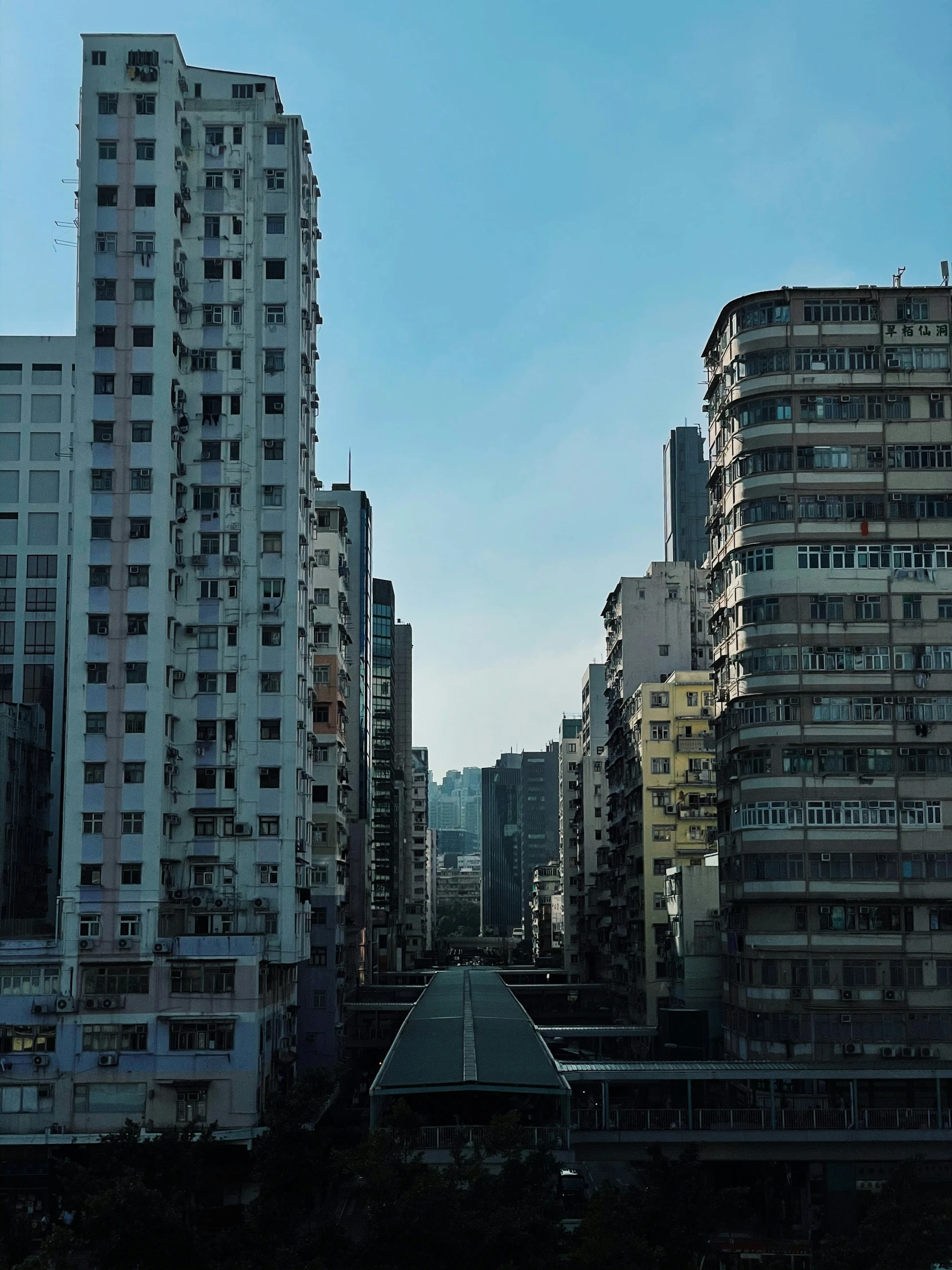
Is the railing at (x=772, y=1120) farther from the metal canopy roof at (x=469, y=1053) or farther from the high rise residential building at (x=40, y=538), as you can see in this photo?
the high rise residential building at (x=40, y=538)

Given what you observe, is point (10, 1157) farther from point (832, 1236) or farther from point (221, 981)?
point (832, 1236)

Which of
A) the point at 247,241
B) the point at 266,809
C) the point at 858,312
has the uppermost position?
the point at 247,241

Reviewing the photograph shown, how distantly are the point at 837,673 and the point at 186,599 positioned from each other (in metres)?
31.2

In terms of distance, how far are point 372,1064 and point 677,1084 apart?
3717 centimetres

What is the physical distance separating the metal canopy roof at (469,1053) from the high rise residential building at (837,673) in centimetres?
1102

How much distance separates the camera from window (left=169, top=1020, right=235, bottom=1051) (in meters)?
64.1

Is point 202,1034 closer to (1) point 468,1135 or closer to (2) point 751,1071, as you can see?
(1) point 468,1135

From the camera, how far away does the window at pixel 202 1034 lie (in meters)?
64.1

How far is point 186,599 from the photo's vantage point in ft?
236

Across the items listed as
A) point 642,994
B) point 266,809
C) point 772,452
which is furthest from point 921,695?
point 642,994

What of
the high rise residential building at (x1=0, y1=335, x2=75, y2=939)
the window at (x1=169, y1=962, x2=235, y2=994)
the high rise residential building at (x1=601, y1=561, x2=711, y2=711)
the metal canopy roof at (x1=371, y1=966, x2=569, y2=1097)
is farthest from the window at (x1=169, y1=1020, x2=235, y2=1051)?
the high rise residential building at (x1=601, y1=561, x2=711, y2=711)

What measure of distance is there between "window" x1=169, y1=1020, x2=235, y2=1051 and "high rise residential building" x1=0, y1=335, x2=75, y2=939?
30.3 meters

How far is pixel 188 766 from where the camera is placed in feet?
233

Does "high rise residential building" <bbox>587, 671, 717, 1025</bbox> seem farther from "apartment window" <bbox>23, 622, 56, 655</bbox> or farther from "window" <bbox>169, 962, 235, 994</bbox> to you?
"apartment window" <bbox>23, 622, 56, 655</bbox>
